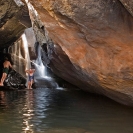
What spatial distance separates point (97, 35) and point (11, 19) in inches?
288

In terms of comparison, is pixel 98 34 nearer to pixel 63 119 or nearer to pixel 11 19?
pixel 63 119

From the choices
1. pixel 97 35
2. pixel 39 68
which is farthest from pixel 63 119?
pixel 39 68

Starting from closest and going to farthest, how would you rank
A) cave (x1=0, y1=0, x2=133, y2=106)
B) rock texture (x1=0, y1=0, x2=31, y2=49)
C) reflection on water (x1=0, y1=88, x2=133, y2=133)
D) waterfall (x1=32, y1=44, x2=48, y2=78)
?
1. reflection on water (x1=0, y1=88, x2=133, y2=133)
2. cave (x1=0, y1=0, x2=133, y2=106)
3. rock texture (x1=0, y1=0, x2=31, y2=49)
4. waterfall (x1=32, y1=44, x2=48, y2=78)

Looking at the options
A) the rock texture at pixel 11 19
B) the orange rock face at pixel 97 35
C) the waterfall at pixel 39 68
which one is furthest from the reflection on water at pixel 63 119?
the waterfall at pixel 39 68

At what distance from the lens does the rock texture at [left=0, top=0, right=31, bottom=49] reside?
1157cm

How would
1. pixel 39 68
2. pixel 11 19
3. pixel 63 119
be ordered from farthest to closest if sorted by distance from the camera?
pixel 39 68 < pixel 11 19 < pixel 63 119

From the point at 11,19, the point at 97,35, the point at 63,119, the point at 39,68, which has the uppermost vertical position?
the point at 11,19

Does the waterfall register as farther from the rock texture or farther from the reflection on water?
the reflection on water

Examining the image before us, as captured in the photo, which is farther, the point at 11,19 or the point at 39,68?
the point at 39,68

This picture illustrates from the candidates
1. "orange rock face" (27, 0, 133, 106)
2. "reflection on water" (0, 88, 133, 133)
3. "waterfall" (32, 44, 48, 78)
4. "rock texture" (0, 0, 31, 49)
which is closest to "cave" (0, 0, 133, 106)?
"orange rock face" (27, 0, 133, 106)

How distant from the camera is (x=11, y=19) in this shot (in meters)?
13.3

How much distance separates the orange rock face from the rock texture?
14.6 feet

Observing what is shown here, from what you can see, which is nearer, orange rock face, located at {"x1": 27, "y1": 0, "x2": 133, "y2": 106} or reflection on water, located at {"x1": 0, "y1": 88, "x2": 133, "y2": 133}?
reflection on water, located at {"x1": 0, "y1": 88, "x2": 133, "y2": 133}

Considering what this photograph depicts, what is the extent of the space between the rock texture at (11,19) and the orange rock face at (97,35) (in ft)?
14.6
